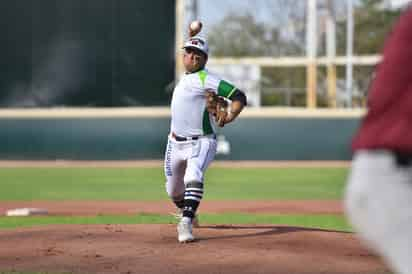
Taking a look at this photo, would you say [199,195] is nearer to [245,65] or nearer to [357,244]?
[357,244]

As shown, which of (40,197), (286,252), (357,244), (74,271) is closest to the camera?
(74,271)

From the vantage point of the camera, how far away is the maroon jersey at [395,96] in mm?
3320

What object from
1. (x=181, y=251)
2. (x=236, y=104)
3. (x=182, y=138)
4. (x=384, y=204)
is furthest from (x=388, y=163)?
(x=182, y=138)

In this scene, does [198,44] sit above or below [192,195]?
above

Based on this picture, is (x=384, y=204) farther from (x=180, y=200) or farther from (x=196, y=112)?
(x=180, y=200)

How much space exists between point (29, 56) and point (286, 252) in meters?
19.2

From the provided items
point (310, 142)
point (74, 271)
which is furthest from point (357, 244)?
point (310, 142)

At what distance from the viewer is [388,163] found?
3.30 m

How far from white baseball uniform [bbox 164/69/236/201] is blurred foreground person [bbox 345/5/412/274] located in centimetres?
467

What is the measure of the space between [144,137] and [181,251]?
17.0 metres

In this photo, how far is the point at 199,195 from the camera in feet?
25.9

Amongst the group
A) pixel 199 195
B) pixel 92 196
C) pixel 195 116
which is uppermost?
pixel 195 116

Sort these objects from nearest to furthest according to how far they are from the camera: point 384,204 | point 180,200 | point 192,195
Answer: point 384,204
point 192,195
point 180,200

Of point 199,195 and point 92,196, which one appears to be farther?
point 92,196
